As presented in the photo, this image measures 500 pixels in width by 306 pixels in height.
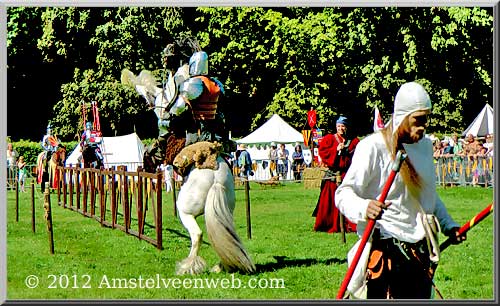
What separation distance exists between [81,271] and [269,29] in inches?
139

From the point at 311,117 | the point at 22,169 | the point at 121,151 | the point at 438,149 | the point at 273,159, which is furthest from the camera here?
the point at 273,159

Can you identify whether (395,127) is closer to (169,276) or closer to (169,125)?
(169,276)

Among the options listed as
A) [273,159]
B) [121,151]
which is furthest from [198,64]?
[273,159]

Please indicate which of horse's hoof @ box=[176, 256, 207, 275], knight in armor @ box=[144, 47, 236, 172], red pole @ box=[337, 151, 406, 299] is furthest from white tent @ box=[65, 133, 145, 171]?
red pole @ box=[337, 151, 406, 299]

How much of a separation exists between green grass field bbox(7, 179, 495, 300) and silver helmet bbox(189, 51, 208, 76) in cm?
135

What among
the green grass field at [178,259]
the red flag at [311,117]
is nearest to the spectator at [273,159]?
the green grass field at [178,259]

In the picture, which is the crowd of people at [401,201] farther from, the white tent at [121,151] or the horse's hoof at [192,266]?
the white tent at [121,151]

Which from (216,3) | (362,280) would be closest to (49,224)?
(216,3)

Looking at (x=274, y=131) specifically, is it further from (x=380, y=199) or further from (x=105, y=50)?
(x=380, y=199)

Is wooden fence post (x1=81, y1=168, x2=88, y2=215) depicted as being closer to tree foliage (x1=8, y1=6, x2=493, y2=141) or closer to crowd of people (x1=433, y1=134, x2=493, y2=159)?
tree foliage (x1=8, y1=6, x2=493, y2=141)

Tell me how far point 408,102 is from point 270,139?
883 centimetres

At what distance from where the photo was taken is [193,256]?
29.5 feet

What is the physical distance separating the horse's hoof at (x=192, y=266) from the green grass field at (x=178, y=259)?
0.28 ft

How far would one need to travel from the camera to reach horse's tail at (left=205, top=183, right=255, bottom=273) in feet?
A: 29.1
